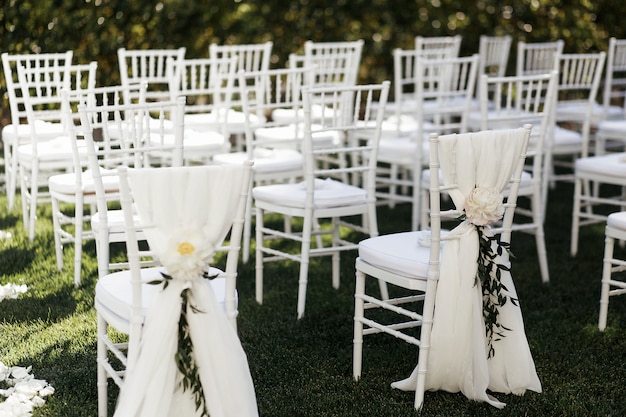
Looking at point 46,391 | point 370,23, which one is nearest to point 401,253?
point 46,391

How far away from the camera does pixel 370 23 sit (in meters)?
8.98

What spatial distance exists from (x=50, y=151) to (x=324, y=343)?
87.7 inches

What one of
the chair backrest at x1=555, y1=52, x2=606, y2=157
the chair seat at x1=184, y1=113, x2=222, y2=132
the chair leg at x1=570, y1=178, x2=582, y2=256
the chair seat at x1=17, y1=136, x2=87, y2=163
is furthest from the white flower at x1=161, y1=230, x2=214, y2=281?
the chair seat at x1=184, y1=113, x2=222, y2=132

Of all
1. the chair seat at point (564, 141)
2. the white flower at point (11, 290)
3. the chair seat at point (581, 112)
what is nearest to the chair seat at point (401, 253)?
the white flower at point (11, 290)

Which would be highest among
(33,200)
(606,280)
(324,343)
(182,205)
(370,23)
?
(370,23)

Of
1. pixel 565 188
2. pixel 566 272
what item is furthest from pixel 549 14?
pixel 566 272

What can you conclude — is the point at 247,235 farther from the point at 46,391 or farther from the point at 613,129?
the point at 613,129

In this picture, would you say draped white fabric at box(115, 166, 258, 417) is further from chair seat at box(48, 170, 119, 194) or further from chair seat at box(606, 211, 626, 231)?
chair seat at box(606, 211, 626, 231)

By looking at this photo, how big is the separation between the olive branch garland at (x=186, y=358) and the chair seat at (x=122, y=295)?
93 mm

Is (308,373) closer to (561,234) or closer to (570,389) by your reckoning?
(570,389)

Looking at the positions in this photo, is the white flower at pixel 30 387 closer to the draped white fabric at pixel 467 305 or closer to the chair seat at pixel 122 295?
the chair seat at pixel 122 295

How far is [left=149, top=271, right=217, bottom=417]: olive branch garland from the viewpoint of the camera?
8.88 ft

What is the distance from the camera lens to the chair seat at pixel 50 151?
527cm

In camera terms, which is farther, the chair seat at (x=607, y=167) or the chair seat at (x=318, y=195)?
the chair seat at (x=607, y=167)
